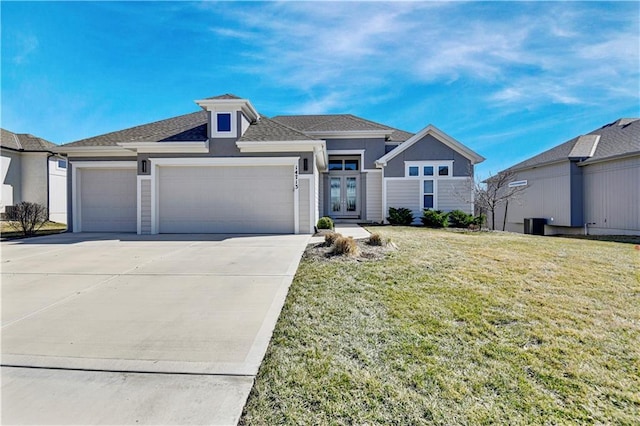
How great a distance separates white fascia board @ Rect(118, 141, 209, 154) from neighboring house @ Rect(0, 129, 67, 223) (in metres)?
11.9

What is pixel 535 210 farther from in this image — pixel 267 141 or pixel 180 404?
pixel 180 404

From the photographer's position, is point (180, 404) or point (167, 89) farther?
point (167, 89)

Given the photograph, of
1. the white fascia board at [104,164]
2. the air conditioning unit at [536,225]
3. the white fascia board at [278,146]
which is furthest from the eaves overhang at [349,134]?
the air conditioning unit at [536,225]

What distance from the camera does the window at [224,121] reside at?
36.9ft

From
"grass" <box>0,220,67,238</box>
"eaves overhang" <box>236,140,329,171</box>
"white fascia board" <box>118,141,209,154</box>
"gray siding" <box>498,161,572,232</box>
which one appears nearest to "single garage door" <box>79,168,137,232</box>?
"white fascia board" <box>118,141,209,154</box>

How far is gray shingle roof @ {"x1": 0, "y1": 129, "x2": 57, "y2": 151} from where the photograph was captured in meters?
18.6

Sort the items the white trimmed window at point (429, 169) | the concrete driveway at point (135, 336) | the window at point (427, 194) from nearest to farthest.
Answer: the concrete driveway at point (135, 336) < the white trimmed window at point (429, 169) < the window at point (427, 194)

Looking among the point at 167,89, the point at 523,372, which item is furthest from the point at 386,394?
the point at 167,89

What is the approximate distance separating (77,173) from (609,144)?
80.3 feet

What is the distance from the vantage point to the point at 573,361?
8.86 ft

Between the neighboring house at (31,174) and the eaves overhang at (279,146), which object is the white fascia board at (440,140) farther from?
the neighboring house at (31,174)

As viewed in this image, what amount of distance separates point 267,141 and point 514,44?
9.29 meters

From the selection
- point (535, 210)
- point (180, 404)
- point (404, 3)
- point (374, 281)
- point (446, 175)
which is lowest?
point (180, 404)

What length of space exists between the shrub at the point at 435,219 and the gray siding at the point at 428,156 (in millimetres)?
2371
